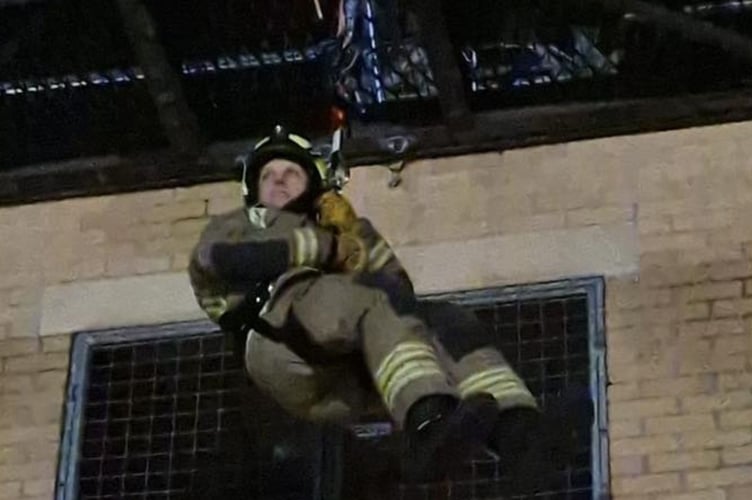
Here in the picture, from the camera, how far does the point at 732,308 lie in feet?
20.0

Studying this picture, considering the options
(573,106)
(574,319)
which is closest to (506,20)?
(573,106)

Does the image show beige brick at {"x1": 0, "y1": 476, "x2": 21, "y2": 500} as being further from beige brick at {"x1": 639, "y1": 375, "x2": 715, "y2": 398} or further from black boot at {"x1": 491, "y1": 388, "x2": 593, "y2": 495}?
black boot at {"x1": 491, "y1": 388, "x2": 593, "y2": 495}

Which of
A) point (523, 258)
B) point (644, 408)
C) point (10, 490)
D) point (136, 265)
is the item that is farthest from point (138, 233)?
point (644, 408)

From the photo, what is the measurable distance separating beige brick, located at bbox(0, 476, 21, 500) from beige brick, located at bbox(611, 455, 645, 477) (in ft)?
5.98

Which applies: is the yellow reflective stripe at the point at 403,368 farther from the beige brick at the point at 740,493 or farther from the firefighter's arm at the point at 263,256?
the beige brick at the point at 740,493

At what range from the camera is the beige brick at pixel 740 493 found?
229 inches

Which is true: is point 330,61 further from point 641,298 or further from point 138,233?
point 641,298

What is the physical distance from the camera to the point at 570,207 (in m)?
6.38

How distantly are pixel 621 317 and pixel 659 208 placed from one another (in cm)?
38

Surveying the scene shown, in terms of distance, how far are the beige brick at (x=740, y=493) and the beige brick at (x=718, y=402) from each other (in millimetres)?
248

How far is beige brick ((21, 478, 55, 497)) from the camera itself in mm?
6301

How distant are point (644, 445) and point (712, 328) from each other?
43cm

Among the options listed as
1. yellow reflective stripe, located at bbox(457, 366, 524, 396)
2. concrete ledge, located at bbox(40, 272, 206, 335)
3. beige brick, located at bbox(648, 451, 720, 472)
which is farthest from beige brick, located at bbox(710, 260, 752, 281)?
yellow reflective stripe, located at bbox(457, 366, 524, 396)

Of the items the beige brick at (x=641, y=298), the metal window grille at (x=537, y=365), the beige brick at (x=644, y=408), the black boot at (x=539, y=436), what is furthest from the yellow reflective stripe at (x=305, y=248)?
the beige brick at (x=641, y=298)
